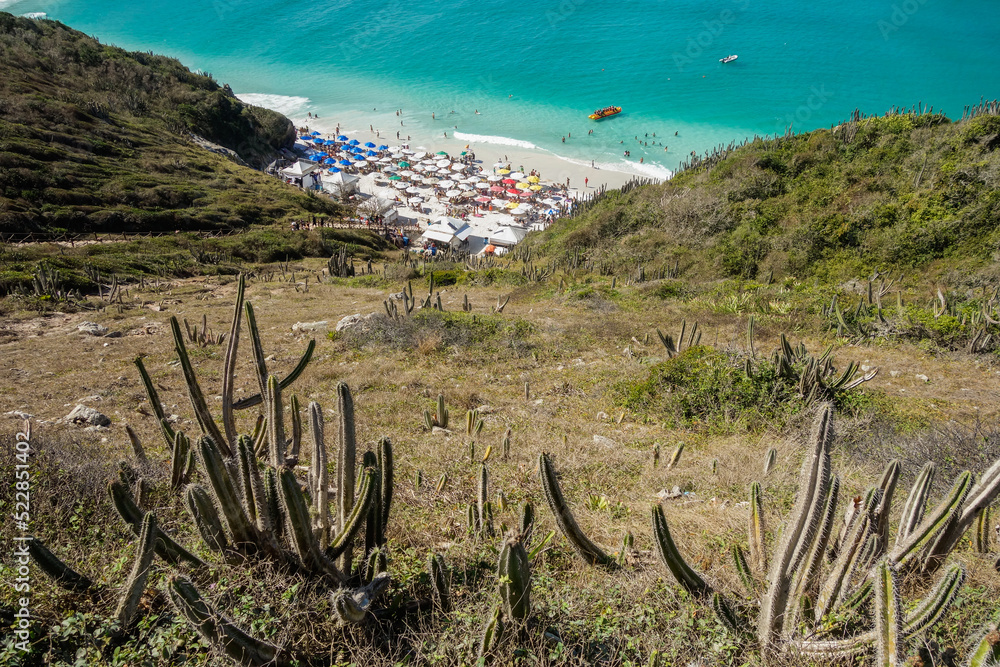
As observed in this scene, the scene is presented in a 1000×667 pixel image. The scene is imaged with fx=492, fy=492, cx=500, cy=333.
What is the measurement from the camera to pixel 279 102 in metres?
63.0

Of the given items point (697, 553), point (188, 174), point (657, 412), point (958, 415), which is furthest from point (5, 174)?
point (958, 415)

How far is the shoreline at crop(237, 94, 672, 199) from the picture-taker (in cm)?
4134

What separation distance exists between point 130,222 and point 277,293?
1456 cm

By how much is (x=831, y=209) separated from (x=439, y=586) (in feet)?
63.1

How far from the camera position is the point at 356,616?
2.35 meters

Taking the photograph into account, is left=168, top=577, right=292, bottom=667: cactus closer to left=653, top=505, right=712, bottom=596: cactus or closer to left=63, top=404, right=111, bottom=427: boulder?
left=653, top=505, right=712, bottom=596: cactus

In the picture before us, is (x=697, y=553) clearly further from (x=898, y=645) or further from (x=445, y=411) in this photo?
(x=445, y=411)

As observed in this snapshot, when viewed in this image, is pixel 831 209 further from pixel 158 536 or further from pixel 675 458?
pixel 158 536

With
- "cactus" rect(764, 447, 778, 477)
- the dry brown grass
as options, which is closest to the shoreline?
the dry brown grass

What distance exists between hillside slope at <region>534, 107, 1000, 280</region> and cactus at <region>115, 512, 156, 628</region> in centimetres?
1736

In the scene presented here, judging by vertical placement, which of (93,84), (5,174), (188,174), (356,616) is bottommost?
(356,616)

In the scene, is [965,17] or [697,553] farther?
[965,17]

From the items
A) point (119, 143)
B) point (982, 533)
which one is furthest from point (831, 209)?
point (119, 143)

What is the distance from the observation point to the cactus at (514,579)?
93.6 inches
